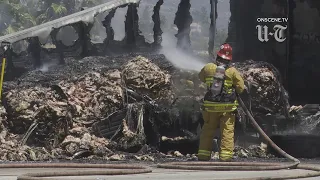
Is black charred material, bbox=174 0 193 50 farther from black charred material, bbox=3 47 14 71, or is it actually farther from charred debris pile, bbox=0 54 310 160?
black charred material, bbox=3 47 14 71

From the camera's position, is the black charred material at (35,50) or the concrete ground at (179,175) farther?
the black charred material at (35,50)

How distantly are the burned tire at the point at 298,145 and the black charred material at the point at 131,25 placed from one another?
4354 millimetres

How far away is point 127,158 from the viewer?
28.6 ft

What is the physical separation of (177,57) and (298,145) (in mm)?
3651

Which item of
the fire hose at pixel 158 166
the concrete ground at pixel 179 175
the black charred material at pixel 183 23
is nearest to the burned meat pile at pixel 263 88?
the fire hose at pixel 158 166

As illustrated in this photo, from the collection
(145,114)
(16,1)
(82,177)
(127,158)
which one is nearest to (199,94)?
(145,114)

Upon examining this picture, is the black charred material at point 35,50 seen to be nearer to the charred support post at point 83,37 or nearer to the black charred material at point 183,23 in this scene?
the charred support post at point 83,37

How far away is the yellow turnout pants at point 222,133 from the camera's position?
729 cm

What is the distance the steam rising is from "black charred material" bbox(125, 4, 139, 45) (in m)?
0.66

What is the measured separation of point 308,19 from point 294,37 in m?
0.39

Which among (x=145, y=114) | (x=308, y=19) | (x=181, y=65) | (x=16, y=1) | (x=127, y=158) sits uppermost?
(x=16, y=1)

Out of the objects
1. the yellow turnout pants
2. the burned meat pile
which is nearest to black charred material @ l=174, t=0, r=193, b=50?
the burned meat pile

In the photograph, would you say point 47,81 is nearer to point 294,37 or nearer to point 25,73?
point 25,73

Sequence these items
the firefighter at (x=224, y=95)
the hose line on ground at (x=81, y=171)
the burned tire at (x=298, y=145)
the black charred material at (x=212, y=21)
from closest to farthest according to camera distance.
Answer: the hose line on ground at (x=81, y=171) → the firefighter at (x=224, y=95) → the burned tire at (x=298, y=145) → the black charred material at (x=212, y=21)
